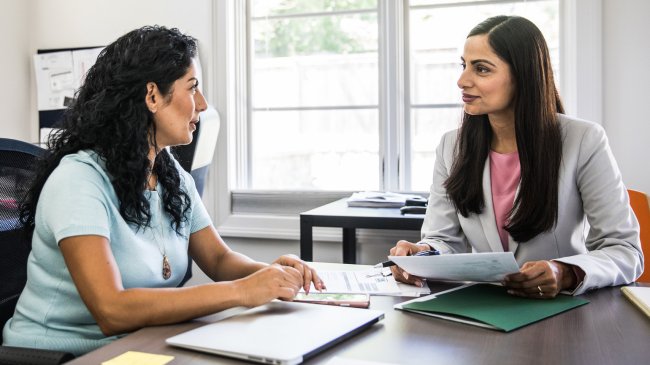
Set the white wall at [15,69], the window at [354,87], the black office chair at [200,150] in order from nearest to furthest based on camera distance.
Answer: the black office chair at [200,150]
the window at [354,87]
the white wall at [15,69]

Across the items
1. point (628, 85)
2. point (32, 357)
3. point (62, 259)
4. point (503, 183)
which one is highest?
point (628, 85)

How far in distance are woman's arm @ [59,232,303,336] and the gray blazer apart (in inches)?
26.0

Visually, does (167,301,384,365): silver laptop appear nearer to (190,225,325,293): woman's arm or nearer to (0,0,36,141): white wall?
(190,225,325,293): woman's arm

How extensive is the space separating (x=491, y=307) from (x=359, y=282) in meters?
0.33

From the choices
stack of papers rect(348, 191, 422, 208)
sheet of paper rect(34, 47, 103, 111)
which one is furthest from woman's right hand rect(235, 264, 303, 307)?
sheet of paper rect(34, 47, 103, 111)

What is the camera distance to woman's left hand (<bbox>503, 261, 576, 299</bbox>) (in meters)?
1.18

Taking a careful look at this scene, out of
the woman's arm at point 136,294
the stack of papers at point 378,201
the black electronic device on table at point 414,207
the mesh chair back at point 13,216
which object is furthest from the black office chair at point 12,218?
the stack of papers at point 378,201

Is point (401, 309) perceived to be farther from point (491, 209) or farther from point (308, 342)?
point (491, 209)

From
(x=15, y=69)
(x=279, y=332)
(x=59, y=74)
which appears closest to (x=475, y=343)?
(x=279, y=332)

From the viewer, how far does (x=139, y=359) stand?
85 centimetres

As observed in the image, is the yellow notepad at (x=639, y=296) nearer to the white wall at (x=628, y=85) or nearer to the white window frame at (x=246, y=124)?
the white wall at (x=628, y=85)

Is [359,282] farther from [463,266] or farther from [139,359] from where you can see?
[139,359]

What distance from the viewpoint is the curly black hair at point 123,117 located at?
123cm

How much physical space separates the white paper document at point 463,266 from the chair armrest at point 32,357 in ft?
2.11
